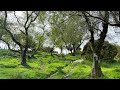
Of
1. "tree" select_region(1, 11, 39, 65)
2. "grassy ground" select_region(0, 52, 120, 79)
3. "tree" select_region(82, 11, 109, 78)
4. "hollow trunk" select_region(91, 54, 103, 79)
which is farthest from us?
"tree" select_region(1, 11, 39, 65)

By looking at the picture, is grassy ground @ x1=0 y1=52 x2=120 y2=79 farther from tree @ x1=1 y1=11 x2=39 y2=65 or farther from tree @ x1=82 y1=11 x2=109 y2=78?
tree @ x1=1 y1=11 x2=39 y2=65

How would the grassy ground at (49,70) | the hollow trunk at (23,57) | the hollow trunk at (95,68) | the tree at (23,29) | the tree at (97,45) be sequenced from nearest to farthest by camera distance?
the tree at (97,45), the hollow trunk at (95,68), the grassy ground at (49,70), the tree at (23,29), the hollow trunk at (23,57)

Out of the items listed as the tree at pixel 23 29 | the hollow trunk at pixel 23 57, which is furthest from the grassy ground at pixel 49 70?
the tree at pixel 23 29

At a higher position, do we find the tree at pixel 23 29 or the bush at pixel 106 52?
the tree at pixel 23 29

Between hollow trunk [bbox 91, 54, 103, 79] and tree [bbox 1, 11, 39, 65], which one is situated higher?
tree [bbox 1, 11, 39, 65]

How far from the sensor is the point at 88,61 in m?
20.3

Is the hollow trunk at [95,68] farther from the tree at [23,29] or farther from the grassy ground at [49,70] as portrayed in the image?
the tree at [23,29]

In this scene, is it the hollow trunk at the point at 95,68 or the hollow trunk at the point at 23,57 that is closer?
the hollow trunk at the point at 95,68

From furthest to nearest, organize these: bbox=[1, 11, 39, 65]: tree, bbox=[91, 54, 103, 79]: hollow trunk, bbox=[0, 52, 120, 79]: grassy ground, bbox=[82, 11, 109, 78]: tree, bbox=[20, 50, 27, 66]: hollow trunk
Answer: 1. bbox=[20, 50, 27, 66]: hollow trunk
2. bbox=[1, 11, 39, 65]: tree
3. bbox=[0, 52, 120, 79]: grassy ground
4. bbox=[91, 54, 103, 79]: hollow trunk
5. bbox=[82, 11, 109, 78]: tree

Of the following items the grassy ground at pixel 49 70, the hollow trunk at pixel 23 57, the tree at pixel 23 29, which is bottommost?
the grassy ground at pixel 49 70

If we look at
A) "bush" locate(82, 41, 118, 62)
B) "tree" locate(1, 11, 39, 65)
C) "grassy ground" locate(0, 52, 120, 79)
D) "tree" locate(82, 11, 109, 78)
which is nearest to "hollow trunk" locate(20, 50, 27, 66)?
"tree" locate(1, 11, 39, 65)

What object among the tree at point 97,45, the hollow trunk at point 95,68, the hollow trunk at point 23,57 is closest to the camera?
the tree at point 97,45
